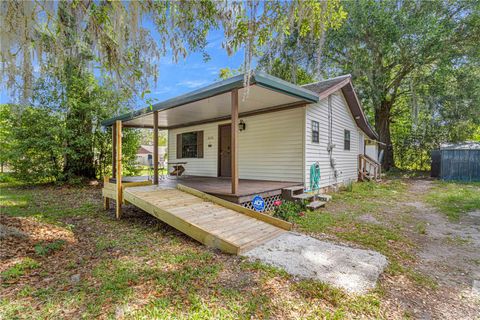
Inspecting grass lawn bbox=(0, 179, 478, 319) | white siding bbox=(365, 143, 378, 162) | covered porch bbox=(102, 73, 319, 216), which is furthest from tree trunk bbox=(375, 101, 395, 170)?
grass lawn bbox=(0, 179, 478, 319)

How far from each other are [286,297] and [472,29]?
594 inches

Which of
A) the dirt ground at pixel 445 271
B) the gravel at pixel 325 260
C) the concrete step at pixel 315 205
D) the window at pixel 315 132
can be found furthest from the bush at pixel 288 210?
the window at pixel 315 132

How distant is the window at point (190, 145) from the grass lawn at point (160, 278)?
5661mm

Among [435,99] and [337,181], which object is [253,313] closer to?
[337,181]

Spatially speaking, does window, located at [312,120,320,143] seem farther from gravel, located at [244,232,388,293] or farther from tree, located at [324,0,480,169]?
tree, located at [324,0,480,169]

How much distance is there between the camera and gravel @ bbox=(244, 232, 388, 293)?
2479 mm

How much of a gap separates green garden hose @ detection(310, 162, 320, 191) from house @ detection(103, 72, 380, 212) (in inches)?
1.2

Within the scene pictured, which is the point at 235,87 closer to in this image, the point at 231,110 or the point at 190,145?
the point at 231,110

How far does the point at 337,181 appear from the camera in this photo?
345 inches

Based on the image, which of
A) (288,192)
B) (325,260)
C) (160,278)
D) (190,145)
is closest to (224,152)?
(190,145)

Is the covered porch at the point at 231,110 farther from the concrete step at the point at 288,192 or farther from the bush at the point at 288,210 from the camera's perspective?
the bush at the point at 288,210

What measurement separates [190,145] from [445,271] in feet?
29.4

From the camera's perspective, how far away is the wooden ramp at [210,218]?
3.36 metres

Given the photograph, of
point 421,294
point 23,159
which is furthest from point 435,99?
point 23,159
